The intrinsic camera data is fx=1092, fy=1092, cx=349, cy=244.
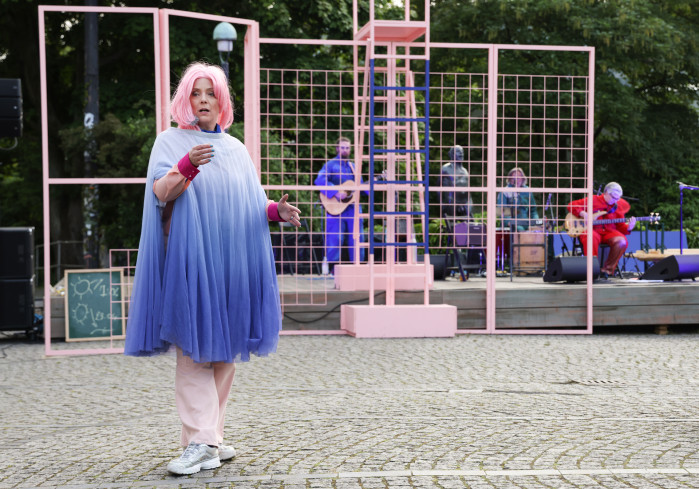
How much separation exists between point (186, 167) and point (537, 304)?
767 centimetres

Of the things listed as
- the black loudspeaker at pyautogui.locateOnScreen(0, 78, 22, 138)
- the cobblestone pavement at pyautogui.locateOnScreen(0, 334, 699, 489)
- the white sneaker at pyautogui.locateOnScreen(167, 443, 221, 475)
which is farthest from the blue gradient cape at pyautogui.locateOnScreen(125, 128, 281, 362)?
the black loudspeaker at pyautogui.locateOnScreen(0, 78, 22, 138)

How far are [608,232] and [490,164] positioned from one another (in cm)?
317

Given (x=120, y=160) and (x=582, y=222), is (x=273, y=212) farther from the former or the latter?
(x=120, y=160)

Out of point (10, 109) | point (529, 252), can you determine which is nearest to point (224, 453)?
point (10, 109)

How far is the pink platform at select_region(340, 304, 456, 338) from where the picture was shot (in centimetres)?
1089

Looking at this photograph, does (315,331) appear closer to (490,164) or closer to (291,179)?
(490,164)

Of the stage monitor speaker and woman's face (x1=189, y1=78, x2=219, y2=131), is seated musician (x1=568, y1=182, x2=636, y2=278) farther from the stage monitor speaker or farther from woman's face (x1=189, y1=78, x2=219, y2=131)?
woman's face (x1=189, y1=78, x2=219, y2=131)

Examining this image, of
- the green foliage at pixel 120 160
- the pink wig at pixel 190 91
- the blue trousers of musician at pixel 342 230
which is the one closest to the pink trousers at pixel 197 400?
the pink wig at pixel 190 91

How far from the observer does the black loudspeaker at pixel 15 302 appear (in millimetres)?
10828

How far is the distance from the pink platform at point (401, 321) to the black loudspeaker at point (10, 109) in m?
3.79

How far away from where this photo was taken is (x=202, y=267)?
4.86 m

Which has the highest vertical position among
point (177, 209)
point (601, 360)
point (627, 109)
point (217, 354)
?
point (627, 109)

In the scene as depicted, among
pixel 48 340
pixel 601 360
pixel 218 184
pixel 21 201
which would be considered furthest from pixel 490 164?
pixel 21 201

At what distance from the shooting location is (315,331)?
447 inches
